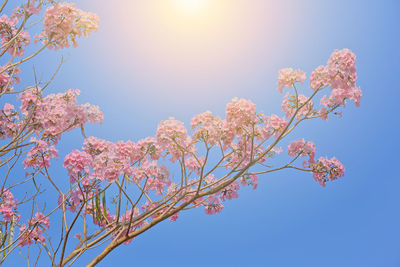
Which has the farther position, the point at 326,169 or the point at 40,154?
the point at 326,169

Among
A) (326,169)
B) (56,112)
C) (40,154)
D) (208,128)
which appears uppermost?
(56,112)

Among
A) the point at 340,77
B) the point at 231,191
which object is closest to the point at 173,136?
the point at 231,191

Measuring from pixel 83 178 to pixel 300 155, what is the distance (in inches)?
127

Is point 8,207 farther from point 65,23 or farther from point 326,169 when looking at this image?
point 326,169

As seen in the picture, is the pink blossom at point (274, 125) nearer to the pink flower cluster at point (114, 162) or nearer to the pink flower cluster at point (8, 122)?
the pink flower cluster at point (114, 162)

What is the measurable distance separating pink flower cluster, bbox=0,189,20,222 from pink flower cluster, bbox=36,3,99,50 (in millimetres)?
2430

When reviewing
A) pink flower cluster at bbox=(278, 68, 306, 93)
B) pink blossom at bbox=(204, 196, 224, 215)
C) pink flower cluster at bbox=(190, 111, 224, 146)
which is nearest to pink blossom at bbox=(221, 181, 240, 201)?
pink blossom at bbox=(204, 196, 224, 215)

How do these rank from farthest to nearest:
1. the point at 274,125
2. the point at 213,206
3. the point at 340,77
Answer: the point at 213,206, the point at 274,125, the point at 340,77

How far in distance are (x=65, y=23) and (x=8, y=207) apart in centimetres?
292

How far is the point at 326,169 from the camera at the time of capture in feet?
17.4

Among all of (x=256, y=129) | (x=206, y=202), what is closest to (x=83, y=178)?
(x=206, y=202)

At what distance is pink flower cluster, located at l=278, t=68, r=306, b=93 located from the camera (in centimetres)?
475

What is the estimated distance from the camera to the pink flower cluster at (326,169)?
5.27 metres

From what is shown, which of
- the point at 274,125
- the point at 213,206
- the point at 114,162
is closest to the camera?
the point at 114,162
